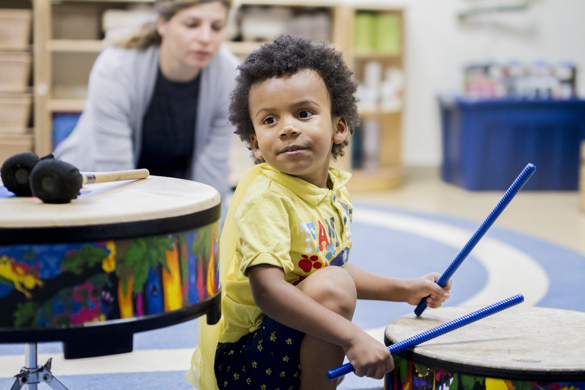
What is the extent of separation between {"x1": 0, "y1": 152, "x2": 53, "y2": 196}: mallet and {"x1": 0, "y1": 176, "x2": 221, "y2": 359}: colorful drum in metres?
0.05

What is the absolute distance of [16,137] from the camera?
3.75m

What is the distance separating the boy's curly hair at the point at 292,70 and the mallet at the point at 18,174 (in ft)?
1.15

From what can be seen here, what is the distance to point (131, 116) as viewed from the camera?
216cm

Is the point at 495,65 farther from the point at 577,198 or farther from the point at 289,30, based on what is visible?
the point at 289,30

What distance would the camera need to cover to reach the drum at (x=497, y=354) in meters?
0.84

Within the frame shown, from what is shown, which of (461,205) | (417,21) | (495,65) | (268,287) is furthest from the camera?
(417,21)

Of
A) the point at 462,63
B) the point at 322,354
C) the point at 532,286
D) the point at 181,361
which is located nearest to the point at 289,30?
the point at 462,63

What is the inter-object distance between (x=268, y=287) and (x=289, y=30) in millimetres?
3359

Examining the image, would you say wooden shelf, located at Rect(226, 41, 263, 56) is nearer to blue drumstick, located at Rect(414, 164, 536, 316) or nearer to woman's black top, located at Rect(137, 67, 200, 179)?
woman's black top, located at Rect(137, 67, 200, 179)

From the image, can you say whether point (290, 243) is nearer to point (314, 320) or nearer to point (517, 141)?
point (314, 320)

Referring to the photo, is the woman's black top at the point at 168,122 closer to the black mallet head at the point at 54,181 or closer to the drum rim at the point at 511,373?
the black mallet head at the point at 54,181

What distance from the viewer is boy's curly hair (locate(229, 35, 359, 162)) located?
1035 millimetres

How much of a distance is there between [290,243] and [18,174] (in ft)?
1.29

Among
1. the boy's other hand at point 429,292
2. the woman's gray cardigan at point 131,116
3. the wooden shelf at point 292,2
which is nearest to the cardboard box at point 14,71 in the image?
the wooden shelf at point 292,2
